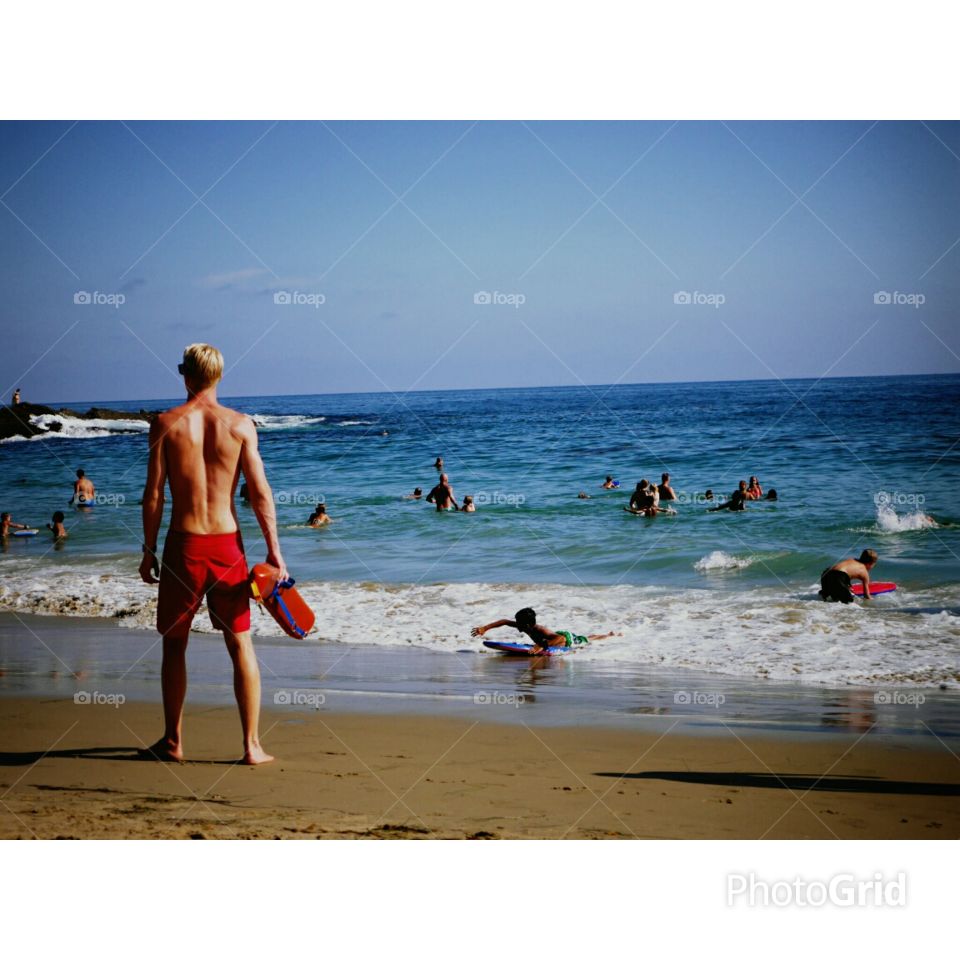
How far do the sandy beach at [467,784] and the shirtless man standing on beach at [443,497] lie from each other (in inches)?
247

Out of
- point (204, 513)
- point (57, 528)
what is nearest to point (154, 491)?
point (204, 513)

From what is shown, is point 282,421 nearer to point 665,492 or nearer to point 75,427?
point 75,427

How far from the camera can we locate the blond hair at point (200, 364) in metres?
3.34

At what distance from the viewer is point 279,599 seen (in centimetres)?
341

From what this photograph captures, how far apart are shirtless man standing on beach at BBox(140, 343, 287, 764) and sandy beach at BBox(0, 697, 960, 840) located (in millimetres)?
401

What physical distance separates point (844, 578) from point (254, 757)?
4.71 m

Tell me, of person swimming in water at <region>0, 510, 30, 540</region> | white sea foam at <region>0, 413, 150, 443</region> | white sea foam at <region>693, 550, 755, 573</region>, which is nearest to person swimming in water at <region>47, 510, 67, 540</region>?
person swimming in water at <region>0, 510, 30, 540</region>

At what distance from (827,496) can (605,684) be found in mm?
6184

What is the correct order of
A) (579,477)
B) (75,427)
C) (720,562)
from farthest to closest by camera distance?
(579,477), (75,427), (720,562)

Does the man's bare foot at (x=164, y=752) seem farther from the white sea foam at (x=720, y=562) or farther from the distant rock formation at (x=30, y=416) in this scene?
the white sea foam at (x=720, y=562)

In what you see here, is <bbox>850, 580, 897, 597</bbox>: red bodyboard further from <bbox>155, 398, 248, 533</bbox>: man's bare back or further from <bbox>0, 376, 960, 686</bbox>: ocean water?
<bbox>155, 398, 248, 533</bbox>: man's bare back

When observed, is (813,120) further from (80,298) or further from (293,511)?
(293,511)

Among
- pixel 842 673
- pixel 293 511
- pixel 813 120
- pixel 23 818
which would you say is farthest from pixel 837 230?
pixel 293 511

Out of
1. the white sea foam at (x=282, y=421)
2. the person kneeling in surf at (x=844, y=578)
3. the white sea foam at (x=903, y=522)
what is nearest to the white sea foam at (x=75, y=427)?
the white sea foam at (x=282, y=421)
